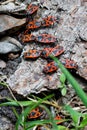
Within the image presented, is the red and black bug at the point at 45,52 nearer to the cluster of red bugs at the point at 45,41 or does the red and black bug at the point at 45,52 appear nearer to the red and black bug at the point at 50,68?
the cluster of red bugs at the point at 45,41

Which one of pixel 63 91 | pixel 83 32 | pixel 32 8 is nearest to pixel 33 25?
pixel 32 8

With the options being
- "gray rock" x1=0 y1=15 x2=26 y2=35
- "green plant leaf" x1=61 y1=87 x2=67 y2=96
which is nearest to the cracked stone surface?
"green plant leaf" x1=61 y1=87 x2=67 y2=96

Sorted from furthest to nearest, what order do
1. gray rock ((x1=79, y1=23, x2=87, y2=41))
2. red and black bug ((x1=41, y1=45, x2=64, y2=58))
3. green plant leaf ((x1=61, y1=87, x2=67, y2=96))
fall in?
gray rock ((x1=79, y1=23, x2=87, y2=41)) < red and black bug ((x1=41, y1=45, x2=64, y2=58)) < green plant leaf ((x1=61, y1=87, x2=67, y2=96))

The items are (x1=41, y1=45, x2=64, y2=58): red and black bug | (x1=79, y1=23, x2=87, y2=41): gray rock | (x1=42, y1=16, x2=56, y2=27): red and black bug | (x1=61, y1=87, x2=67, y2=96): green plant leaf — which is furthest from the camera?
(x1=42, y1=16, x2=56, y2=27): red and black bug

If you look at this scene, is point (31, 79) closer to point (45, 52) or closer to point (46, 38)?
point (45, 52)

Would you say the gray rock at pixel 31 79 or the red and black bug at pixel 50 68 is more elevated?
the red and black bug at pixel 50 68

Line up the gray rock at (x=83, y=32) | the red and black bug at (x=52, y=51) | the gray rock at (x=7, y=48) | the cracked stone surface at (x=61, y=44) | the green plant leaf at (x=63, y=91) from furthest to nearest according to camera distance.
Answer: the gray rock at (x=7, y=48) → the gray rock at (x=83, y=32) → the red and black bug at (x=52, y=51) → the cracked stone surface at (x=61, y=44) → the green plant leaf at (x=63, y=91)

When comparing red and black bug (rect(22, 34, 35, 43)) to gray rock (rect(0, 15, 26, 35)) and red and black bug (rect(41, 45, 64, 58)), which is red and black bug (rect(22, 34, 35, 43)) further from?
red and black bug (rect(41, 45, 64, 58))

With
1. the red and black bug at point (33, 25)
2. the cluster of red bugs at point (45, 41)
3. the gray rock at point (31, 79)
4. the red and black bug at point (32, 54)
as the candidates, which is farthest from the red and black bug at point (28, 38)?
the gray rock at point (31, 79)

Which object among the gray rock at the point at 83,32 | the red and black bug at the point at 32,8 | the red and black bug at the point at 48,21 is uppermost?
the red and black bug at the point at 32,8
